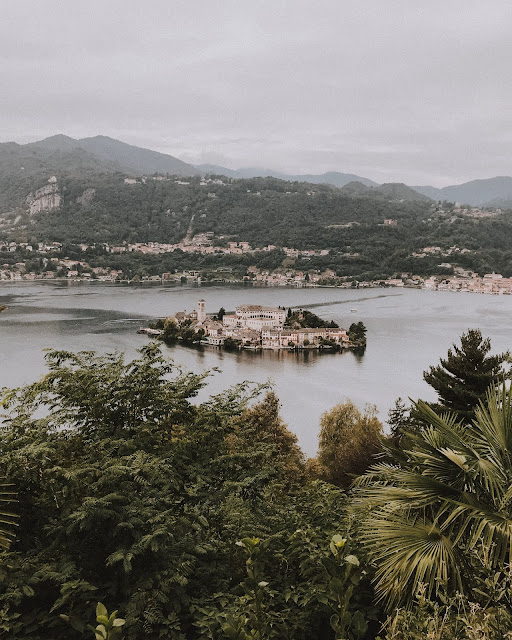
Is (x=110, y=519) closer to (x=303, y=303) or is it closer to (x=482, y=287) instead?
(x=303, y=303)

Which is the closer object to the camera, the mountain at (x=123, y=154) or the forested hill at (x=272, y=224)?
the forested hill at (x=272, y=224)

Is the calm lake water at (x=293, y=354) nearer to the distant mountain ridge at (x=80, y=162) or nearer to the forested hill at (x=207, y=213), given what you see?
the forested hill at (x=207, y=213)

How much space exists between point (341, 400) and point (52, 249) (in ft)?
174

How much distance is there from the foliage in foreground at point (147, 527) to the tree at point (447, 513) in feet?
0.54

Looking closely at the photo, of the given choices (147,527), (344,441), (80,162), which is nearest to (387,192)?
(80,162)

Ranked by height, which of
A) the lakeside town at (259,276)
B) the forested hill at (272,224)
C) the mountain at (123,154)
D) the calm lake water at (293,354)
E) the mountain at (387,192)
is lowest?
the calm lake water at (293,354)

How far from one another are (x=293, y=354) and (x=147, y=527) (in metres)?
22.1

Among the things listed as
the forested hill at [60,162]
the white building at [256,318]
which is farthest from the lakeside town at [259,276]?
the forested hill at [60,162]

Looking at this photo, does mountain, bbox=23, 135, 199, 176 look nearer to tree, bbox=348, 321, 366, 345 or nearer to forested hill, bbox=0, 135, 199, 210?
forested hill, bbox=0, 135, 199, 210

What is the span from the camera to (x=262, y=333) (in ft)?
84.7

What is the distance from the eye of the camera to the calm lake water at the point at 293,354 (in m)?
17.5

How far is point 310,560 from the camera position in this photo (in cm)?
175

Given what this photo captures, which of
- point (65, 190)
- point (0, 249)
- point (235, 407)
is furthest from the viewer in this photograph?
point (65, 190)

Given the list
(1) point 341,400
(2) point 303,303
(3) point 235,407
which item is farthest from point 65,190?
(3) point 235,407
